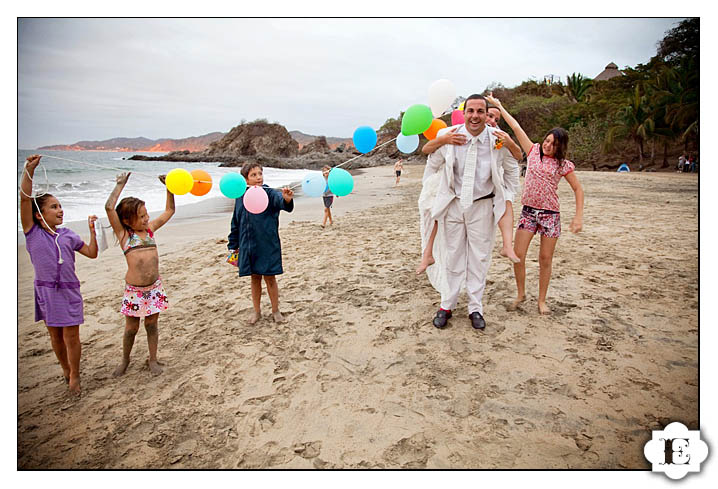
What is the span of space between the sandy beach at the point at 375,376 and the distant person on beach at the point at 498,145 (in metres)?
0.66

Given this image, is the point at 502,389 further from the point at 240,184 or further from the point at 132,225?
the point at 132,225

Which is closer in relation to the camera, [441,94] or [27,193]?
[27,193]

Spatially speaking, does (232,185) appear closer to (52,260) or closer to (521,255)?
(52,260)

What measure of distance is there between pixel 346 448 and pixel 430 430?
49cm

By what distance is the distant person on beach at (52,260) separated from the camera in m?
2.49

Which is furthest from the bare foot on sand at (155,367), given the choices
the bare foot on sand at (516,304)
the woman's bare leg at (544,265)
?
the woman's bare leg at (544,265)

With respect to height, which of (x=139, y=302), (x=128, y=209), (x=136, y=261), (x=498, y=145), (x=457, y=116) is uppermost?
(x=457, y=116)

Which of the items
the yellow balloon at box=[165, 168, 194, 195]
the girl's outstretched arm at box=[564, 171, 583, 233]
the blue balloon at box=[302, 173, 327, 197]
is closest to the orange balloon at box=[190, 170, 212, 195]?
the yellow balloon at box=[165, 168, 194, 195]

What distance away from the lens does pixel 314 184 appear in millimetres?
3309

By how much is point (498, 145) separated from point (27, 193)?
129 inches

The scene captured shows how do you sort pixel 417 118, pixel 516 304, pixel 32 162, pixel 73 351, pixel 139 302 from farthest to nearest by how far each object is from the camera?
pixel 516 304
pixel 417 118
pixel 139 302
pixel 73 351
pixel 32 162

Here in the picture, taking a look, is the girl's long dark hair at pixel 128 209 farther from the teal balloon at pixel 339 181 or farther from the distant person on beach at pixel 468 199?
the distant person on beach at pixel 468 199

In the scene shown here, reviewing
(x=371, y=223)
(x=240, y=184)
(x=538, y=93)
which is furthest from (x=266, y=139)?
(x=240, y=184)

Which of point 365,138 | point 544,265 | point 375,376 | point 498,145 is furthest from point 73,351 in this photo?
point 544,265
